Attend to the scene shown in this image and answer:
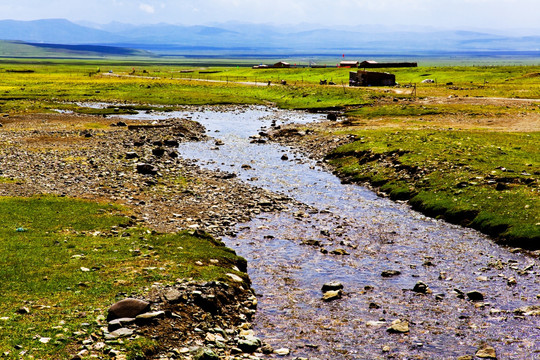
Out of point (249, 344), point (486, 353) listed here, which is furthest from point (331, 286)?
point (486, 353)

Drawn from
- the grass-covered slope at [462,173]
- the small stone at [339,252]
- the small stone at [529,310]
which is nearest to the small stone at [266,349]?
the small stone at [339,252]

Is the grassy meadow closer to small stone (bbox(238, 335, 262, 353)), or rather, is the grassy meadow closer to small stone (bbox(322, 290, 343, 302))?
small stone (bbox(238, 335, 262, 353))

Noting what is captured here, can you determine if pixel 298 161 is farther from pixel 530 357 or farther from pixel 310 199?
pixel 530 357

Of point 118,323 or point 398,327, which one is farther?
point 398,327

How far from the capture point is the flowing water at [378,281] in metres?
16.8

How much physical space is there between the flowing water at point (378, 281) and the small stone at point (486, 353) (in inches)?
7.8

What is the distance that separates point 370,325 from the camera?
17.8 metres

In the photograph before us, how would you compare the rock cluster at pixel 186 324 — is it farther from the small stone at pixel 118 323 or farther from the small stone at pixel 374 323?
the small stone at pixel 374 323

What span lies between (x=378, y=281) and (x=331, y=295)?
2.92 m

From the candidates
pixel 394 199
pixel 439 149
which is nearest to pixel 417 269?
pixel 394 199

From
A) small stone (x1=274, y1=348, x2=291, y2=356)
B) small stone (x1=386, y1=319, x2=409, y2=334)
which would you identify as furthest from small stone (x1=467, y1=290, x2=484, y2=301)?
small stone (x1=274, y1=348, x2=291, y2=356)

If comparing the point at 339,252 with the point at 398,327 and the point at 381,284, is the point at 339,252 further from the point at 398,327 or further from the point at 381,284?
the point at 398,327

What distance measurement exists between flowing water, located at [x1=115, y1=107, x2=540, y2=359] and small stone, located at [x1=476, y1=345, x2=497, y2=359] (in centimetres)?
20

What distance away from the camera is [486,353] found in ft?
52.2
